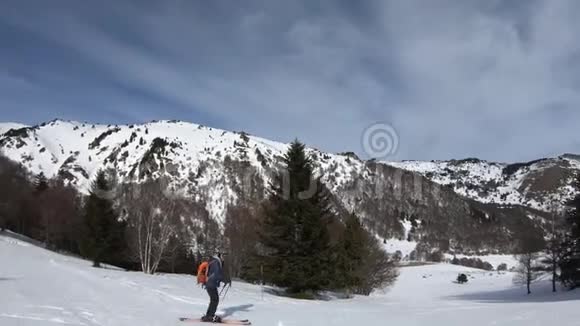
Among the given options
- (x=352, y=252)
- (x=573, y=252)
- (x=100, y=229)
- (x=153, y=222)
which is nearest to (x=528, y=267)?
(x=573, y=252)

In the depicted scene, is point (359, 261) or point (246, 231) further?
point (246, 231)

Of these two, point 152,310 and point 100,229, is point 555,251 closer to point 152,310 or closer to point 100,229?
point 100,229

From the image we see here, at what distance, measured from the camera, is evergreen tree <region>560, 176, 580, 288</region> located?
1670 inches

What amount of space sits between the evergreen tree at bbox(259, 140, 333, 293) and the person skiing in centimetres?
1358

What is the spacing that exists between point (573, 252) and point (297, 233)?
28328 mm

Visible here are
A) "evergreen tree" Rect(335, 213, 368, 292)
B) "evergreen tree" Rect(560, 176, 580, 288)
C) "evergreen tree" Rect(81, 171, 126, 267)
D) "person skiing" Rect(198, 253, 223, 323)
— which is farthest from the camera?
"evergreen tree" Rect(81, 171, 126, 267)

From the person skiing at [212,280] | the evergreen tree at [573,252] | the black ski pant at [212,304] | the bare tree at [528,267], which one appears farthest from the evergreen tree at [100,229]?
the bare tree at [528,267]

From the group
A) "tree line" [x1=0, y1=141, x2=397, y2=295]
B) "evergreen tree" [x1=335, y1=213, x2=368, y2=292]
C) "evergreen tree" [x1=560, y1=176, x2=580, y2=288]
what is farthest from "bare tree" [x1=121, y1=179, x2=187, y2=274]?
"evergreen tree" [x1=560, y1=176, x2=580, y2=288]

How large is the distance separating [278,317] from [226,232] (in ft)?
140

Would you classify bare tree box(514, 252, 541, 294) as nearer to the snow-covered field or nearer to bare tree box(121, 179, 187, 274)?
bare tree box(121, 179, 187, 274)

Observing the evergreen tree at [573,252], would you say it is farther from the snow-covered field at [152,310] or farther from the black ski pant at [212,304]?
the black ski pant at [212,304]

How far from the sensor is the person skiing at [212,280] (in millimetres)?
13977

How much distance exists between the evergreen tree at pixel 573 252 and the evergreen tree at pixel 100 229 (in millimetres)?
41386

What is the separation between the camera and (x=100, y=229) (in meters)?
45.9
